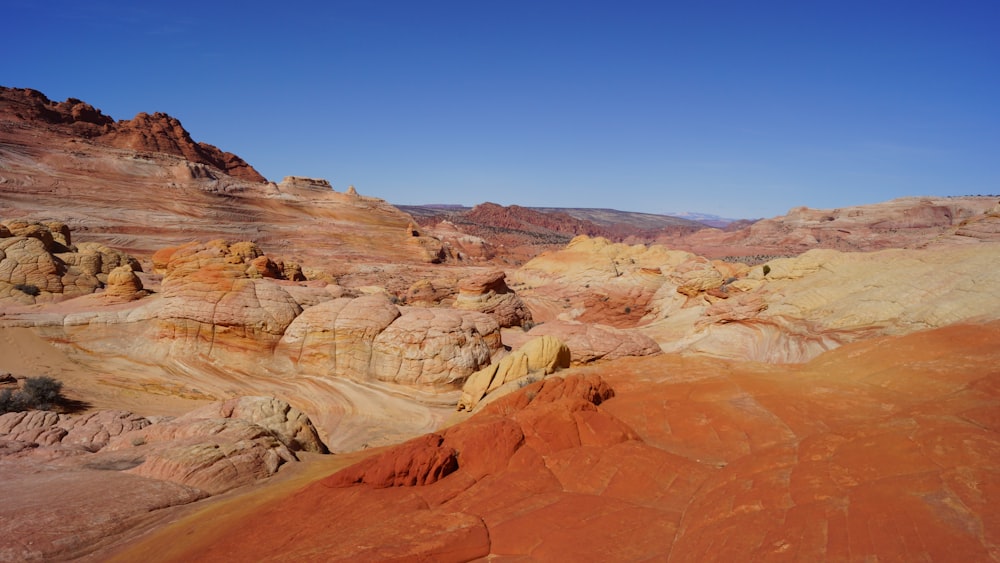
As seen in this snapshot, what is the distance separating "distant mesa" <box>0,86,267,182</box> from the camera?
2031 inches

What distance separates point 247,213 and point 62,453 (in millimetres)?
45390

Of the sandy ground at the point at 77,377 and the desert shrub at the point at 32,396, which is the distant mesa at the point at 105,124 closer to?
the sandy ground at the point at 77,377

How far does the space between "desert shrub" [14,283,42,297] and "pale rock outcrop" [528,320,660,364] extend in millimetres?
18346

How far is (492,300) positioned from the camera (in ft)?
74.6

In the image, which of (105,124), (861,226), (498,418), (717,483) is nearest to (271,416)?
(498,418)

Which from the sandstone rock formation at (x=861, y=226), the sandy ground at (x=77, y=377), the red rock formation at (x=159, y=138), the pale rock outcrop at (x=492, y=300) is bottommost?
the sandy ground at (x=77, y=377)

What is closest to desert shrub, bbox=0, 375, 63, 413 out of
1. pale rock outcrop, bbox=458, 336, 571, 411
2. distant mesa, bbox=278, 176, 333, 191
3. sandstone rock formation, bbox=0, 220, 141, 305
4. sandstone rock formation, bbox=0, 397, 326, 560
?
sandstone rock formation, bbox=0, 397, 326, 560

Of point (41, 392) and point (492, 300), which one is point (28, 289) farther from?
point (492, 300)

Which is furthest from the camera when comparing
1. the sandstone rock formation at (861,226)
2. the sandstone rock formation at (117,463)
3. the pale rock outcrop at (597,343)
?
the sandstone rock formation at (861,226)

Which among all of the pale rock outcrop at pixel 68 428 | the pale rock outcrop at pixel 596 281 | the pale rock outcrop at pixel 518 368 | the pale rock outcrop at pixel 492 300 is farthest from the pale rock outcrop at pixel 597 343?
the pale rock outcrop at pixel 596 281

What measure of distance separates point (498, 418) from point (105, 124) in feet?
246

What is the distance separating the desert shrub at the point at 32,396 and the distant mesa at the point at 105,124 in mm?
54375

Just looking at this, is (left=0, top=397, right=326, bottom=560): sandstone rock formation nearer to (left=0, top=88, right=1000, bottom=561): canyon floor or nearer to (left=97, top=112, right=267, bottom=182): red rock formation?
(left=0, top=88, right=1000, bottom=561): canyon floor

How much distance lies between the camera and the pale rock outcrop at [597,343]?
14062 mm
